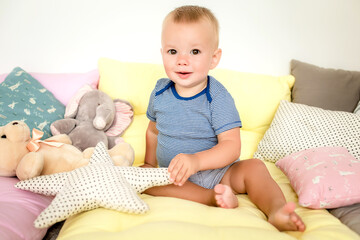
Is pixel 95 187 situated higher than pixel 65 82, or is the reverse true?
pixel 65 82

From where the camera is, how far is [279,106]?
1.50m

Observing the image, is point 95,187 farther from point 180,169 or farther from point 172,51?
point 172,51

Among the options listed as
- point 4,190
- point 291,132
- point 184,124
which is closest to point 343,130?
point 291,132

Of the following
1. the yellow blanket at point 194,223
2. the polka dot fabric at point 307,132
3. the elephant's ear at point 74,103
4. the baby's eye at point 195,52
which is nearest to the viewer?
the yellow blanket at point 194,223

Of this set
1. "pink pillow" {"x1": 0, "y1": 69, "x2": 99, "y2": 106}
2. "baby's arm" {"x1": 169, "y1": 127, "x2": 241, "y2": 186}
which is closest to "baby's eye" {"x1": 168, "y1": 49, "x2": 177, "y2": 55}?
"baby's arm" {"x1": 169, "y1": 127, "x2": 241, "y2": 186}

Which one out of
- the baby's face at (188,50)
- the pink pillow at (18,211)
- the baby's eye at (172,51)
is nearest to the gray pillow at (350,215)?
the baby's face at (188,50)

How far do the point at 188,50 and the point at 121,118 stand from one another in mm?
607

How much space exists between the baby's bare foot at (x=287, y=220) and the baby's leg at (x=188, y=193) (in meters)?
0.25

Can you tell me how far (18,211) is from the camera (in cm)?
84

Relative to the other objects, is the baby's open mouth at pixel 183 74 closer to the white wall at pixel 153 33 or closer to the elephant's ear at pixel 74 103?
the elephant's ear at pixel 74 103

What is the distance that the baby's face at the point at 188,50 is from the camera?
3.25 ft

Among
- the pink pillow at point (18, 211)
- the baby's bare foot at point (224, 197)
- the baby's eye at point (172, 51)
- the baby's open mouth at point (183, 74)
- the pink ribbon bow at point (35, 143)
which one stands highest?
the baby's eye at point (172, 51)

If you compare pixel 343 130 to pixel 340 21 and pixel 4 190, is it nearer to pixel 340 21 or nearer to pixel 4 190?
pixel 340 21

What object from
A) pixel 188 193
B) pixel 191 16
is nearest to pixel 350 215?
pixel 188 193
